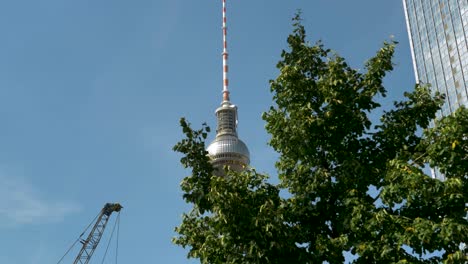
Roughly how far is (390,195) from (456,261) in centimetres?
237

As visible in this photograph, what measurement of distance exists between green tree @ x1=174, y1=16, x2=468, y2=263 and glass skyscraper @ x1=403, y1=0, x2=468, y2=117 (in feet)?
389

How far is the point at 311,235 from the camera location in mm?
18734

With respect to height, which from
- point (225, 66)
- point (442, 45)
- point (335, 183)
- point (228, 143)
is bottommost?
point (335, 183)

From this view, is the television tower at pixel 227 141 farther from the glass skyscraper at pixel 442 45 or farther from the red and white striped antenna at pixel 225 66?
the glass skyscraper at pixel 442 45

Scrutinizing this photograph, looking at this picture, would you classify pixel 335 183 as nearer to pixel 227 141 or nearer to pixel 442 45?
pixel 442 45

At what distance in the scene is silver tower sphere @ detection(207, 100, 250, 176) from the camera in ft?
574

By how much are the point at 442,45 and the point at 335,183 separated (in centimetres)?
13603

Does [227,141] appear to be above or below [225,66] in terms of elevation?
below

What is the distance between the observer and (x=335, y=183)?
18953mm

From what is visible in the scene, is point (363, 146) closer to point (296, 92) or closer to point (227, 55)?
point (296, 92)

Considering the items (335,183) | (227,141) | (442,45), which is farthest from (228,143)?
(335,183)

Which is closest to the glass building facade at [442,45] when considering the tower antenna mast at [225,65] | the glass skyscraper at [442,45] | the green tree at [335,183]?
the glass skyscraper at [442,45]

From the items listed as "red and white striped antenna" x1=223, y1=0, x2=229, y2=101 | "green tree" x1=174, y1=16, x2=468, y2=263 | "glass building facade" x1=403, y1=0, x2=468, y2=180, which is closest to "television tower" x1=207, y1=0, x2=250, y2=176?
"red and white striped antenna" x1=223, y1=0, x2=229, y2=101

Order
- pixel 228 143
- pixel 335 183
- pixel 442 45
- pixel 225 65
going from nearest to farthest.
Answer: pixel 335 183
pixel 442 45
pixel 225 65
pixel 228 143
